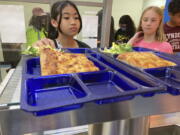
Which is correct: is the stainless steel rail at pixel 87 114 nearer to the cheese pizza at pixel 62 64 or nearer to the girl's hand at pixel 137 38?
the cheese pizza at pixel 62 64

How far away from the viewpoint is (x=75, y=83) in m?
0.45

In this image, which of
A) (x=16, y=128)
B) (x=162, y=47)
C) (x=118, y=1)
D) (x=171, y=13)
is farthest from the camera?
(x=118, y=1)

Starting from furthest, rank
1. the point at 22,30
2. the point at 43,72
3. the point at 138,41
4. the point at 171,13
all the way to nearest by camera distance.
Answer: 1. the point at 22,30
2. the point at 171,13
3. the point at 138,41
4. the point at 43,72

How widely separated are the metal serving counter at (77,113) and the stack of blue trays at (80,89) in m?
0.04

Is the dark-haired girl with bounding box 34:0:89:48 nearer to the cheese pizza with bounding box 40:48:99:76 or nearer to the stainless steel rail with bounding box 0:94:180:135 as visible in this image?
the cheese pizza with bounding box 40:48:99:76

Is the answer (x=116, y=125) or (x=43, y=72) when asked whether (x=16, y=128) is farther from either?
(x=116, y=125)

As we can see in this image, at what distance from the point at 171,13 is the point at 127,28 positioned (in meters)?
1.39

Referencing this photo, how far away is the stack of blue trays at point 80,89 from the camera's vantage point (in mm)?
339

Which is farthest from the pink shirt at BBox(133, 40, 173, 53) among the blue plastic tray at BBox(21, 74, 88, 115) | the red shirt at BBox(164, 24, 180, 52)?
the blue plastic tray at BBox(21, 74, 88, 115)

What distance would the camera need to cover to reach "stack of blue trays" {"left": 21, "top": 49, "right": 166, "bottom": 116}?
1.11 ft

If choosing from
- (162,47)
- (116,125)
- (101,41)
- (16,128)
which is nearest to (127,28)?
(101,41)

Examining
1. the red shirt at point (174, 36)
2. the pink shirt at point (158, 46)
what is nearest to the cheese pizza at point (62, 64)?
the pink shirt at point (158, 46)

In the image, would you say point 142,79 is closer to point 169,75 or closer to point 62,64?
point 169,75

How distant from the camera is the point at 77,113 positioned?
1.31ft
